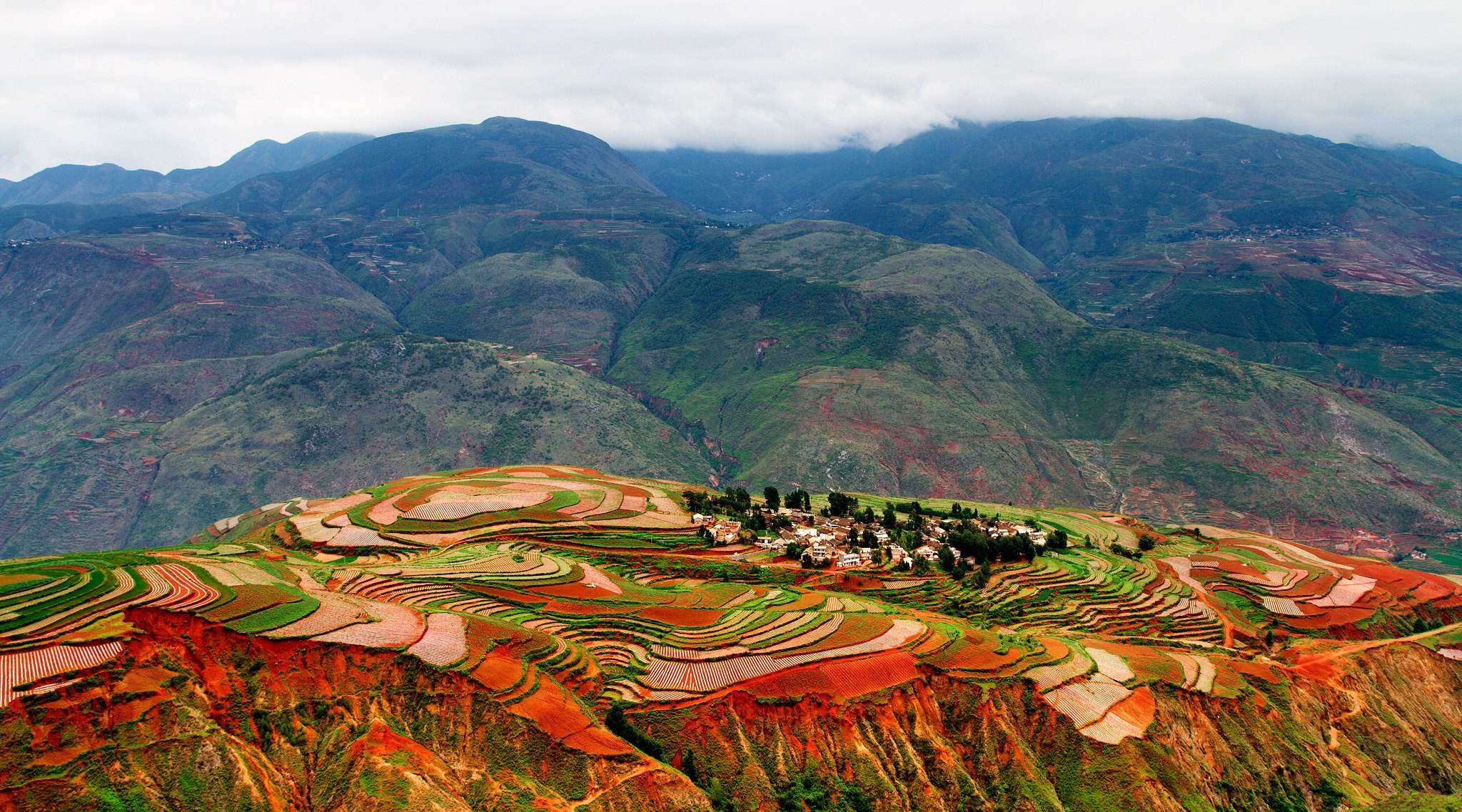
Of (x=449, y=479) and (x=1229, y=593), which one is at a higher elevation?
(x=449, y=479)

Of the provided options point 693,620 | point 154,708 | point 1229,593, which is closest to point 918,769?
point 693,620

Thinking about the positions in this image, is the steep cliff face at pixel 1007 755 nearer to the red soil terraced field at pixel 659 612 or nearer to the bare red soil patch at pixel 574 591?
the red soil terraced field at pixel 659 612

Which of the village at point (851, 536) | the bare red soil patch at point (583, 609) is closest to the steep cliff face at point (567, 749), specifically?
the bare red soil patch at point (583, 609)

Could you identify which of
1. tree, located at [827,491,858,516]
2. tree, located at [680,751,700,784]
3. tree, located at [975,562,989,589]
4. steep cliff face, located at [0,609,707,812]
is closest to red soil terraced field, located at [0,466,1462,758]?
tree, located at [975,562,989,589]

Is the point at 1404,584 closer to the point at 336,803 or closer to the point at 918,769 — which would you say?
the point at 918,769

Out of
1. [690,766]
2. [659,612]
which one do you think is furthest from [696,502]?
[690,766]

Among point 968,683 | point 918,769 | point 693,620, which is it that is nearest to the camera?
point 918,769
